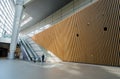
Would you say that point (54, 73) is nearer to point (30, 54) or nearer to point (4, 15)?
point (30, 54)

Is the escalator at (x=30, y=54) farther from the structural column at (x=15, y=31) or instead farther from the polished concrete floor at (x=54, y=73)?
the polished concrete floor at (x=54, y=73)

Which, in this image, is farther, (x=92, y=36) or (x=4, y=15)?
(x=4, y=15)

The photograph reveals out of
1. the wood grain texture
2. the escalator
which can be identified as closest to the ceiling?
the wood grain texture

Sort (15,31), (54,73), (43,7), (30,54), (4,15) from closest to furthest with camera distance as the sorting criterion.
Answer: (54,73), (30,54), (15,31), (4,15), (43,7)

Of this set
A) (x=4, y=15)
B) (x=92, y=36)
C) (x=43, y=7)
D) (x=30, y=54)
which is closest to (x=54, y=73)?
(x=92, y=36)

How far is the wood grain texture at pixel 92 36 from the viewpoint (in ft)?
49.9

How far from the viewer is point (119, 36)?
1487 centimetres

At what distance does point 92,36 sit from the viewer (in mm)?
17203

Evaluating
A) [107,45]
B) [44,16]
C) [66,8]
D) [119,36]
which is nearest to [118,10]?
[119,36]

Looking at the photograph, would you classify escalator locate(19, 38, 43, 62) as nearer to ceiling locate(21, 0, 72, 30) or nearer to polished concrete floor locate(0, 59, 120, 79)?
ceiling locate(21, 0, 72, 30)

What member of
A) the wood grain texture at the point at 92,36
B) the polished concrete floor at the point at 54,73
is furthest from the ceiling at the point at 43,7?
the polished concrete floor at the point at 54,73

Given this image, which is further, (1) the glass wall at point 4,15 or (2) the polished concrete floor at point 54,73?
(1) the glass wall at point 4,15

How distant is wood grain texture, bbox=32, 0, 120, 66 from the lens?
15212 mm

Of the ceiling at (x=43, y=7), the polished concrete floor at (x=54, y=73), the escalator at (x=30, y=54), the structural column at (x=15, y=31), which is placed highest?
the ceiling at (x=43, y=7)
